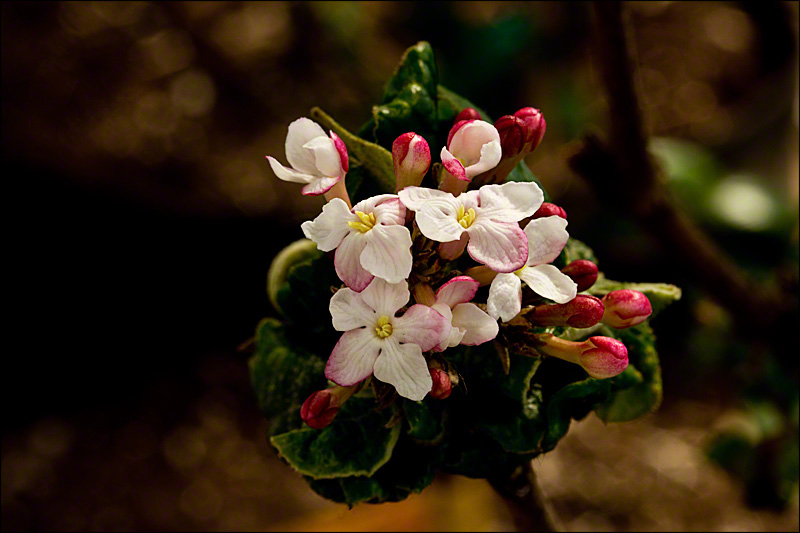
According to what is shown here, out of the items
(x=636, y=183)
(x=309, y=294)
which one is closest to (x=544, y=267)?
(x=309, y=294)

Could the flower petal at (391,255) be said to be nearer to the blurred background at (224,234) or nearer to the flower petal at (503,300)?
the flower petal at (503,300)

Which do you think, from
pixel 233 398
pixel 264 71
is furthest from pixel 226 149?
pixel 233 398

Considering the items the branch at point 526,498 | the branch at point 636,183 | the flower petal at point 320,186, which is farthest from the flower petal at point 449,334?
the branch at point 636,183

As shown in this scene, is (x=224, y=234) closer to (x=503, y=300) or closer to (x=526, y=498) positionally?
(x=526, y=498)

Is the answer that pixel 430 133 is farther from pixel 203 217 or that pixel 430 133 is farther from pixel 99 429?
pixel 99 429

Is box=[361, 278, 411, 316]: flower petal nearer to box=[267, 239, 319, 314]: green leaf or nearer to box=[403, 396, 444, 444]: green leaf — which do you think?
box=[403, 396, 444, 444]: green leaf

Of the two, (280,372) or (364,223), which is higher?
(364,223)
